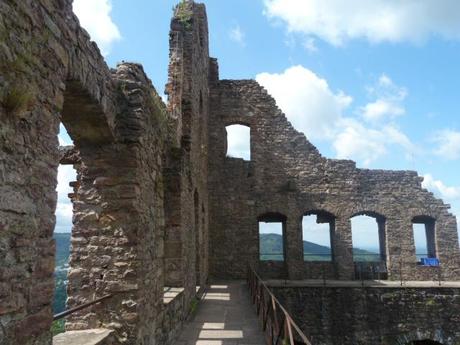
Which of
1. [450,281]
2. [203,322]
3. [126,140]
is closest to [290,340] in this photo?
[126,140]

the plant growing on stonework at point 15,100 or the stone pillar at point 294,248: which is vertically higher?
the plant growing on stonework at point 15,100

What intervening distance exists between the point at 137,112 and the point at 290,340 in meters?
2.75

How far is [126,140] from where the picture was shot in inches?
163

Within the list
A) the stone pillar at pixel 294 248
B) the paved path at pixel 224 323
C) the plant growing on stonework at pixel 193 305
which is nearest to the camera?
the paved path at pixel 224 323

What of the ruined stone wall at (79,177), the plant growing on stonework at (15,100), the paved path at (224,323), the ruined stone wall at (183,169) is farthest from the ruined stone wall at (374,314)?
the plant growing on stonework at (15,100)

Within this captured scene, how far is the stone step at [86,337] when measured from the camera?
329cm

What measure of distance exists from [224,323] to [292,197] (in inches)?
→ 328

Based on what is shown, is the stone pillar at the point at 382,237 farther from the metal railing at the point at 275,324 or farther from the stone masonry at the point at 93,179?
the metal railing at the point at 275,324

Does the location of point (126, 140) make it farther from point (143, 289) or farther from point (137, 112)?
point (143, 289)

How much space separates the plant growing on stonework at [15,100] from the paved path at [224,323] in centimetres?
438

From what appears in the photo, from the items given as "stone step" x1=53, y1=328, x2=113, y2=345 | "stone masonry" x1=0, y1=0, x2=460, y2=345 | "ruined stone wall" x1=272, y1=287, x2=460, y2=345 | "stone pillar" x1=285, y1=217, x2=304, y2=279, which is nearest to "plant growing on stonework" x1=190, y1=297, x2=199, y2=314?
"stone masonry" x1=0, y1=0, x2=460, y2=345

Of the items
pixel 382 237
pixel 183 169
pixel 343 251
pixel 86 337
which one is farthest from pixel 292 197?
pixel 86 337

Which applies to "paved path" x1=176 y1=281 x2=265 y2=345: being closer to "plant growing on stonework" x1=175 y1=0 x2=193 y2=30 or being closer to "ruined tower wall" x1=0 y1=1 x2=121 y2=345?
"ruined tower wall" x1=0 y1=1 x2=121 y2=345

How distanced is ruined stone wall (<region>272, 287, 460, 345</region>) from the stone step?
797 cm
